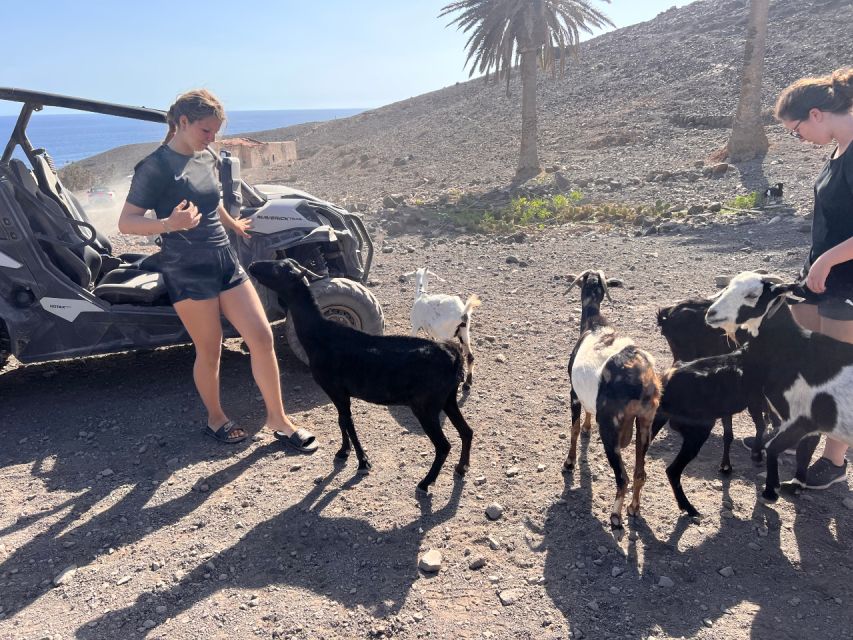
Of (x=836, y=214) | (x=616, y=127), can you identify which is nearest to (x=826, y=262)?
(x=836, y=214)

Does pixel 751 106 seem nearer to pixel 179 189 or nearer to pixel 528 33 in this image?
pixel 528 33

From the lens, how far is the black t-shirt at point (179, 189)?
4293mm

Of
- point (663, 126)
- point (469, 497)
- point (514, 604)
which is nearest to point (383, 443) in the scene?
point (469, 497)

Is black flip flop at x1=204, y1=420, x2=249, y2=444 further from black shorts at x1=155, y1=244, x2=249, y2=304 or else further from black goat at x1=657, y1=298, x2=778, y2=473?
black goat at x1=657, y1=298, x2=778, y2=473

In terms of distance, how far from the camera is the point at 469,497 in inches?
171

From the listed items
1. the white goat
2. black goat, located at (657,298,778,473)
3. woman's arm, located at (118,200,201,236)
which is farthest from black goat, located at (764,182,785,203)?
woman's arm, located at (118,200,201,236)

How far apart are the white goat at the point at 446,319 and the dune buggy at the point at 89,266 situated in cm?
44

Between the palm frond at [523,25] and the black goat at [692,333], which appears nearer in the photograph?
the black goat at [692,333]

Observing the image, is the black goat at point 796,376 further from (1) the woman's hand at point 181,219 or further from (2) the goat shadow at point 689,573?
(1) the woman's hand at point 181,219

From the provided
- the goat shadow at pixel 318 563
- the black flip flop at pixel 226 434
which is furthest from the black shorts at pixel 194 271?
the goat shadow at pixel 318 563

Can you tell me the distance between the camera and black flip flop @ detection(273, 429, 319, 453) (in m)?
5.01

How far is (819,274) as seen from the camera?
11.9ft

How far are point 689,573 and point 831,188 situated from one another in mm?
2262

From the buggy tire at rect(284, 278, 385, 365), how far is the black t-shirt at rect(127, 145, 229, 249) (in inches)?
56.1
